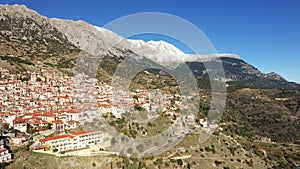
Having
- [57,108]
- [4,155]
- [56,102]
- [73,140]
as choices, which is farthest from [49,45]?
[4,155]

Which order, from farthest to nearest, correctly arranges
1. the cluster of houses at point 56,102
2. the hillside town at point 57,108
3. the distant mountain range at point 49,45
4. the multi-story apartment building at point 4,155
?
the distant mountain range at point 49,45 < the cluster of houses at point 56,102 < the hillside town at point 57,108 < the multi-story apartment building at point 4,155

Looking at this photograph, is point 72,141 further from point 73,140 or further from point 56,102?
point 56,102

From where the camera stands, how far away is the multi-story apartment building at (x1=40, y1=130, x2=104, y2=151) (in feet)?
41.0

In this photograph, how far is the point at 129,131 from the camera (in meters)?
15.2

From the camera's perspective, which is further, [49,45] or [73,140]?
[49,45]

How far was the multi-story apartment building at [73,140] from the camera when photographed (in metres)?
12.5

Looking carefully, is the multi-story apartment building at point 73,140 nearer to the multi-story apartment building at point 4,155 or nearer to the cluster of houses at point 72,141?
the cluster of houses at point 72,141

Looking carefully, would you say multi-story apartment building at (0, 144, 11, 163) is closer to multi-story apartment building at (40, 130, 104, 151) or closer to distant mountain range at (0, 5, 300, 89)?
multi-story apartment building at (40, 130, 104, 151)

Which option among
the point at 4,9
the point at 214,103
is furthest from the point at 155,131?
the point at 4,9

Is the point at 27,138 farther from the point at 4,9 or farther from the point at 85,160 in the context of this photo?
the point at 4,9

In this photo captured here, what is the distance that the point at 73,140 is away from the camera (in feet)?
43.2

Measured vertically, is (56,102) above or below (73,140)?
above

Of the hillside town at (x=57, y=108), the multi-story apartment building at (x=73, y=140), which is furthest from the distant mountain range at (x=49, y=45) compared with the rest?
the multi-story apartment building at (x=73, y=140)

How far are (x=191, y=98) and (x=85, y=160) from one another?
19.9m
